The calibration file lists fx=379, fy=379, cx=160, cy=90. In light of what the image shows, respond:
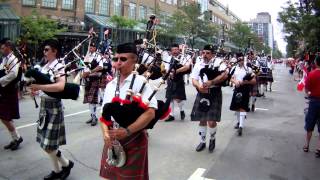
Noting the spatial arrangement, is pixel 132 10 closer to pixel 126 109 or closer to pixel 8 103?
pixel 8 103

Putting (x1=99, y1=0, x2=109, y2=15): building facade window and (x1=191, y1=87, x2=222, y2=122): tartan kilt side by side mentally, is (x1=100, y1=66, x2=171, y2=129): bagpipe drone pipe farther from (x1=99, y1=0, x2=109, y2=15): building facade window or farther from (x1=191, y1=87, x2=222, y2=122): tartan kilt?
(x1=99, y1=0, x2=109, y2=15): building facade window

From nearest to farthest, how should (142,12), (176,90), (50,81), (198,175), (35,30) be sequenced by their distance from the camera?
1. (50,81)
2. (198,175)
3. (176,90)
4. (35,30)
5. (142,12)

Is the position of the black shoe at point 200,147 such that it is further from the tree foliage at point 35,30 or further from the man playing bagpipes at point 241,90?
the tree foliage at point 35,30

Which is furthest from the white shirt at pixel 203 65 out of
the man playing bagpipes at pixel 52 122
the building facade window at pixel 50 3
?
the building facade window at pixel 50 3

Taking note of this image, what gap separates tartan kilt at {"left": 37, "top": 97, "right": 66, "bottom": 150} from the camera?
496 cm

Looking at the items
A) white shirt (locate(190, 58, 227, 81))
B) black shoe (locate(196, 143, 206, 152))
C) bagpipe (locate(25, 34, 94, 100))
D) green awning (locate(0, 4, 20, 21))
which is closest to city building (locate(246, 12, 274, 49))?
green awning (locate(0, 4, 20, 21))

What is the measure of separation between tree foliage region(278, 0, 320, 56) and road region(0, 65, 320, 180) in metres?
7.84

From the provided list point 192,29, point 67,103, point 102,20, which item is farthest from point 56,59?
point 192,29

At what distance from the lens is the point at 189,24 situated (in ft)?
127

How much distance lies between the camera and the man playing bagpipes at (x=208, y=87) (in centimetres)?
655

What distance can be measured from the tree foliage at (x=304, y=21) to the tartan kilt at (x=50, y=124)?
42.8 ft

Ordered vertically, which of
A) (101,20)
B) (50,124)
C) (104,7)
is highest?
(104,7)

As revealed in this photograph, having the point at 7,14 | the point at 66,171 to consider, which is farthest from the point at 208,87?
the point at 7,14

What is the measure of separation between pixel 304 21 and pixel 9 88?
15156mm
